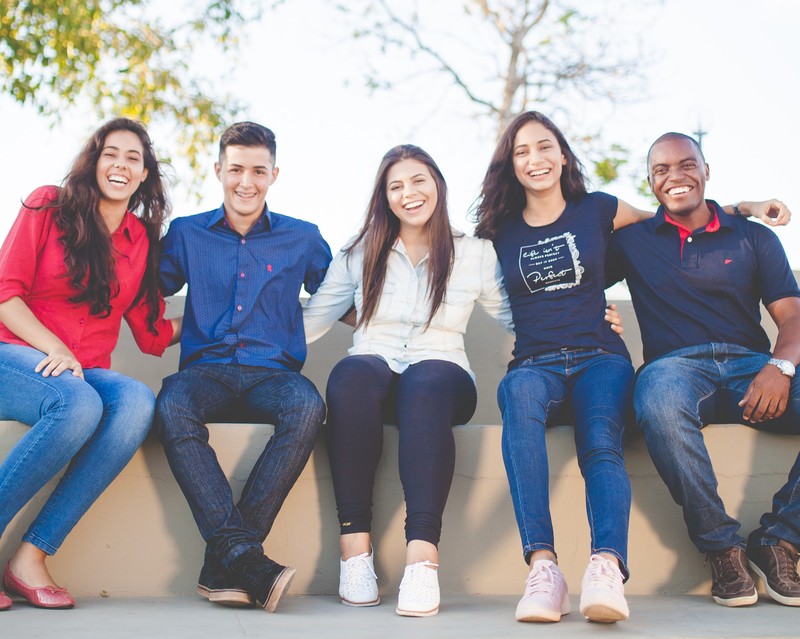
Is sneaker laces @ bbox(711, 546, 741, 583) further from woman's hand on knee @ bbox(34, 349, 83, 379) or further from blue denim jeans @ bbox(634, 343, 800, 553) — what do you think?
woman's hand on knee @ bbox(34, 349, 83, 379)

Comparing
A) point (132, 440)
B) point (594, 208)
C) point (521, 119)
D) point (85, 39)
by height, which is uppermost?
point (85, 39)

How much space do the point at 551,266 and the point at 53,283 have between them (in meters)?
1.61

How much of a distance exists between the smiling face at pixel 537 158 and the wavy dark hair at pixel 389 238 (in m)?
0.29

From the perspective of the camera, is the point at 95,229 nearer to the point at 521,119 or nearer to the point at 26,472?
the point at 26,472

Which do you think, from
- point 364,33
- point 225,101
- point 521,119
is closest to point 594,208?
point 521,119

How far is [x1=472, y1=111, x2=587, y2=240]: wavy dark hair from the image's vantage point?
10.8 ft

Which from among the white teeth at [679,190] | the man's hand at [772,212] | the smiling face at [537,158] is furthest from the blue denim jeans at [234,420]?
the man's hand at [772,212]

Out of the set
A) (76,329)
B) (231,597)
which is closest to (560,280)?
(231,597)

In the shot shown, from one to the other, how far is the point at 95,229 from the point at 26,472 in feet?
2.75

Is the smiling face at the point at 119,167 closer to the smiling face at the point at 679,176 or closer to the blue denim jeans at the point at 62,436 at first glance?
the blue denim jeans at the point at 62,436

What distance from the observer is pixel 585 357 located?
2.91m

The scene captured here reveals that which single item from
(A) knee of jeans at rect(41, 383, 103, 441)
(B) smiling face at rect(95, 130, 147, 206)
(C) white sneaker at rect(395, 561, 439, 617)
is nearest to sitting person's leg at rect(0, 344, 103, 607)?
(A) knee of jeans at rect(41, 383, 103, 441)

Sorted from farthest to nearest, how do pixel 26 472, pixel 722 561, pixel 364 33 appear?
pixel 364 33
pixel 722 561
pixel 26 472

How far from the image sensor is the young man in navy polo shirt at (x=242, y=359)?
248 cm
